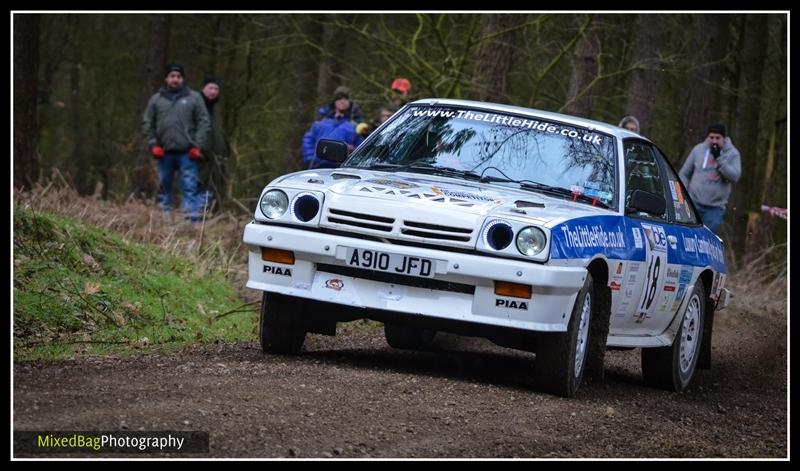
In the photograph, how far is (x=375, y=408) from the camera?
7.08 metres

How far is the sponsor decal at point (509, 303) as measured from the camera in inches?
309

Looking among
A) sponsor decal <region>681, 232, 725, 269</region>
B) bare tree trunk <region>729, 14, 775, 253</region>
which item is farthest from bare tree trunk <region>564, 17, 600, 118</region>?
sponsor decal <region>681, 232, 725, 269</region>

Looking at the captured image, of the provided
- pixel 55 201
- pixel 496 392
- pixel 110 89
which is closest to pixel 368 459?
pixel 496 392

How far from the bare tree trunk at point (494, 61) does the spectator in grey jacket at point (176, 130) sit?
343cm

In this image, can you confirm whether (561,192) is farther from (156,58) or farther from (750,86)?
(156,58)

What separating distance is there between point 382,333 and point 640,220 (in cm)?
358

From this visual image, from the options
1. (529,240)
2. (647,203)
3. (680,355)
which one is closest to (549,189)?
(647,203)

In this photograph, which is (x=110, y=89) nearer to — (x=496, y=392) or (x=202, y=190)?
(x=202, y=190)

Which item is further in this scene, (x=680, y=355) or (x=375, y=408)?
(x=680, y=355)

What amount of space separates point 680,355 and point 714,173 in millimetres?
6518

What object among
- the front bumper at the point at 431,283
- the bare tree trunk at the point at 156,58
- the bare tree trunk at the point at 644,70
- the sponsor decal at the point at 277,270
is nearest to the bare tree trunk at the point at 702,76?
the bare tree trunk at the point at 644,70

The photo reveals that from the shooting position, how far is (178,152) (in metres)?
16.6

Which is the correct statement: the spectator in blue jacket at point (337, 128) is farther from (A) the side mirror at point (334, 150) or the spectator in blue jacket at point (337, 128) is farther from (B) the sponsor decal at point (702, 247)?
(A) the side mirror at point (334, 150)

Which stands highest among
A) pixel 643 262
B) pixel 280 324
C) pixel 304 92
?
pixel 304 92
